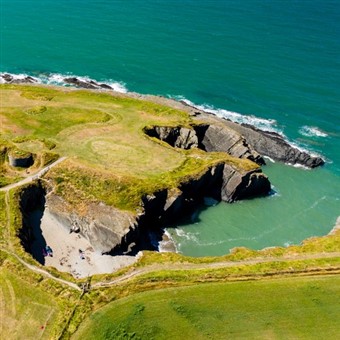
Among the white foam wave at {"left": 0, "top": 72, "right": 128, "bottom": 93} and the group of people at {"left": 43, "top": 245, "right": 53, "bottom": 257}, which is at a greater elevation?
the white foam wave at {"left": 0, "top": 72, "right": 128, "bottom": 93}

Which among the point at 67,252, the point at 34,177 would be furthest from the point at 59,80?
the point at 67,252

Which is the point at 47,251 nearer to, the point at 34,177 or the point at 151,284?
the point at 34,177

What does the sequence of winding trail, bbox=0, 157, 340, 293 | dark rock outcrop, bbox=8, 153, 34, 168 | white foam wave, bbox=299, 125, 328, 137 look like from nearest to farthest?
winding trail, bbox=0, 157, 340, 293 < dark rock outcrop, bbox=8, 153, 34, 168 < white foam wave, bbox=299, 125, 328, 137

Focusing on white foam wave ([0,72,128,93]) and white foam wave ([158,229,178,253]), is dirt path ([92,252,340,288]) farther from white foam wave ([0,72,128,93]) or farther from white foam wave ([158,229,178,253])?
white foam wave ([0,72,128,93])

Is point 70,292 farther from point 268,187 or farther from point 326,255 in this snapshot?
point 268,187

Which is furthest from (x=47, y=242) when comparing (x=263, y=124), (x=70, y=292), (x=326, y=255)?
(x=263, y=124)

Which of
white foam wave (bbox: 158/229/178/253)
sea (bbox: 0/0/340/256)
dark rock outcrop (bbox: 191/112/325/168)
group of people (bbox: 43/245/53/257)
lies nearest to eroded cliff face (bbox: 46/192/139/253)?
group of people (bbox: 43/245/53/257)

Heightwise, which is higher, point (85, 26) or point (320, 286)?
point (85, 26)
